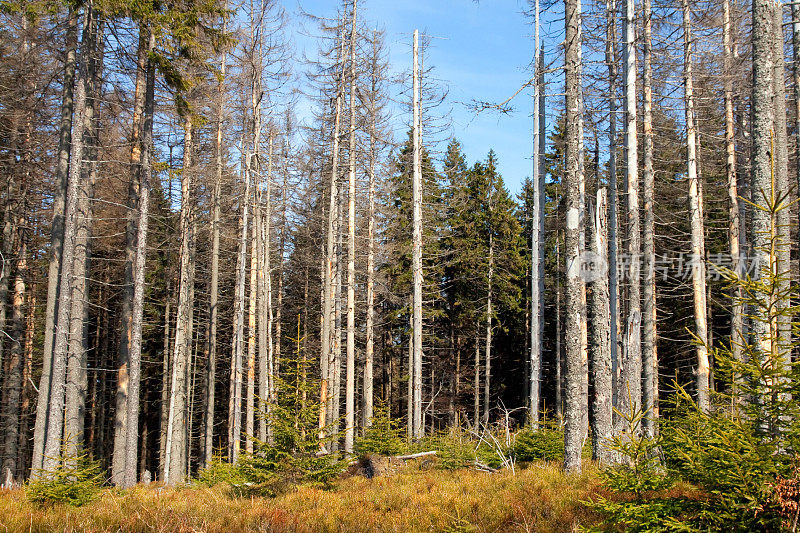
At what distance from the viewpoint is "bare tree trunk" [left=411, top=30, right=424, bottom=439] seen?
1655 centimetres

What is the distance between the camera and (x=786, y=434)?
3539mm

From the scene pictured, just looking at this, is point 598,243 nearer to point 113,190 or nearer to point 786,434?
point 786,434

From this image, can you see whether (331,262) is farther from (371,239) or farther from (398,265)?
(398,265)

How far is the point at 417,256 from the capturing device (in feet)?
56.5

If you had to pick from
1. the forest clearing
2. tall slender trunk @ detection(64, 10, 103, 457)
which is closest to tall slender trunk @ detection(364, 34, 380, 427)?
the forest clearing

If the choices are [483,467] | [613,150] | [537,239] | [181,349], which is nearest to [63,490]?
[483,467]

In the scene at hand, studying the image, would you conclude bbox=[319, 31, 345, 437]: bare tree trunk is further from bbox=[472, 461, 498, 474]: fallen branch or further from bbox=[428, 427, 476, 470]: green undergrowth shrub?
bbox=[472, 461, 498, 474]: fallen branch

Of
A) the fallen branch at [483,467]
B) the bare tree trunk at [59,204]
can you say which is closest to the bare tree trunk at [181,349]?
the bare tree trunk at [59,204]

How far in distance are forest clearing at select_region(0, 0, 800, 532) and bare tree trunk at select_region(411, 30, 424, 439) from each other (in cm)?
10

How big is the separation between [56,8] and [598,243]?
13865mm

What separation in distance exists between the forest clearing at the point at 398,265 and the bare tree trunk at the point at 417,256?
103 mm

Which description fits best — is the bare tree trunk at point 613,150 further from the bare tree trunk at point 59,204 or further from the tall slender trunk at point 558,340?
the bare tree trunk at point 59,204

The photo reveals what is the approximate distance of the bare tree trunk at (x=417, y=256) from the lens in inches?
652

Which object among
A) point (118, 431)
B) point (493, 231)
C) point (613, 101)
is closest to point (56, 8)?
point (118, 431)
